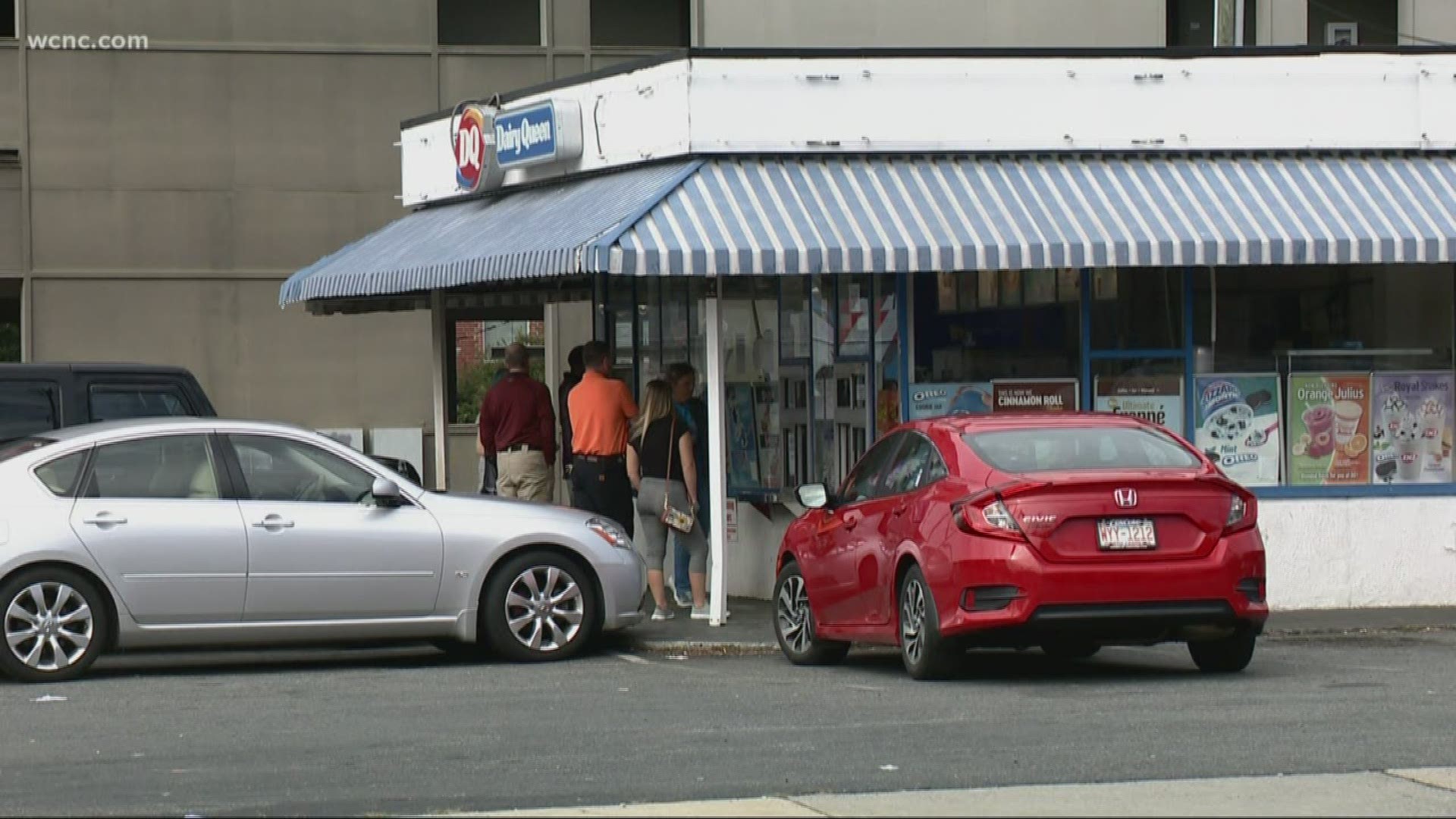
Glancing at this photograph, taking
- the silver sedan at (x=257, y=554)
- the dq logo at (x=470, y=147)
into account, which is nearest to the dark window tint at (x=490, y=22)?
the dq logo at (x=470, y=147)

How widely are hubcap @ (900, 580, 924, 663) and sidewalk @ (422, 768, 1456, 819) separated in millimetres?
3559

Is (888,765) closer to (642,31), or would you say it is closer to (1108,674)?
(1108,674)

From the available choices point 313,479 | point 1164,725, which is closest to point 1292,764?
point 1164,725

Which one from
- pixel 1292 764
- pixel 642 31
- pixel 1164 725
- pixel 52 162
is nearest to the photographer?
pixel 1292 764

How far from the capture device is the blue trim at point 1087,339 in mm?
16578

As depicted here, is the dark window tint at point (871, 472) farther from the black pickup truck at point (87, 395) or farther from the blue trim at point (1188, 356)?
the blue trim at point (1188, 356)

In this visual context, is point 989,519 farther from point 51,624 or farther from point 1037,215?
point 51,624

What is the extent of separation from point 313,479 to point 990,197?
18.1 feet

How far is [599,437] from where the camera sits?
53.9ft

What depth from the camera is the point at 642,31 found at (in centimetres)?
2806

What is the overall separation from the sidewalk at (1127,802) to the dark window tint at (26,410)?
26.6 feet

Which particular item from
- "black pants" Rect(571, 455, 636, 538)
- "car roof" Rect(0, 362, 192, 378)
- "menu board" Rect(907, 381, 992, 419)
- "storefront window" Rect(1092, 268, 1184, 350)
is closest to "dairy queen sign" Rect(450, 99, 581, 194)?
"black pants" Rect(571, 455, 636, 538)

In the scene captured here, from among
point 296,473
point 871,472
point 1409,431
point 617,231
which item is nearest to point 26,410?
point 296,473

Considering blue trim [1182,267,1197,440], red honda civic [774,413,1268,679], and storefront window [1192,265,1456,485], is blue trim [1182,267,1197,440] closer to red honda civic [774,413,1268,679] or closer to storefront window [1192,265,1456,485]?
storefront window [1192,265,1456,485]
